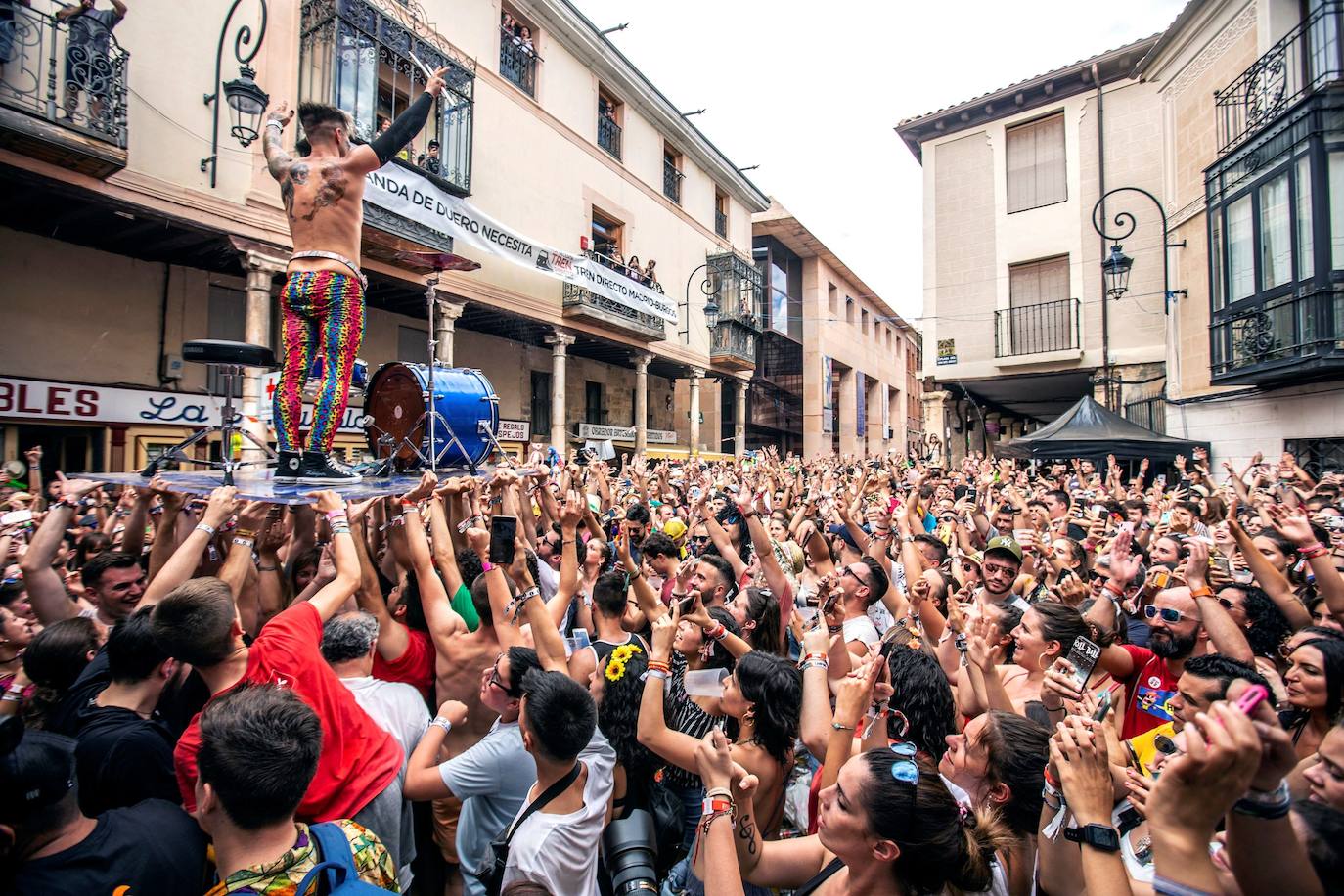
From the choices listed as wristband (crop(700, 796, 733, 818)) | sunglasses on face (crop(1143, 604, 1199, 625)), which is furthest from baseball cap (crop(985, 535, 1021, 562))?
wristband (crop(700, 796, 733, 818))

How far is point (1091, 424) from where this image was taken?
12.3 metres

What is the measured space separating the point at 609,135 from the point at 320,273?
1726 centimetres

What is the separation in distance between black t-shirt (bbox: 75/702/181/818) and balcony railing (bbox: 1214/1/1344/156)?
1386 cm

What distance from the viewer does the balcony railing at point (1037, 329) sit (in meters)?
16.9

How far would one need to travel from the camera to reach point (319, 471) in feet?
14.5

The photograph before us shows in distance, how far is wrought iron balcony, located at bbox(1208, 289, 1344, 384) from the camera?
8.91 m

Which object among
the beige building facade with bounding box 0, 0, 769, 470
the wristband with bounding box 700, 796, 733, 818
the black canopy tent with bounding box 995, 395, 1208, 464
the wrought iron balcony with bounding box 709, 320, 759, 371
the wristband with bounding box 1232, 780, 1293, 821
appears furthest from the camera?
the wrought iron balcony with bounding box 709, 320, 759, 371

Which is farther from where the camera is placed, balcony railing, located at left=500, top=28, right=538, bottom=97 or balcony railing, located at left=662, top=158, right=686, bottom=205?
balcony railing, located at left=662, top=158, right=686, bottom=205

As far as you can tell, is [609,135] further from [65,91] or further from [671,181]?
[65,91]

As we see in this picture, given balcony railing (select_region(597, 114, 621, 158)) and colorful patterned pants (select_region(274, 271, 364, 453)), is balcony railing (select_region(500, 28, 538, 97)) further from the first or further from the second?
colorful patterned pants (select_region(274, 271, 364, 453))

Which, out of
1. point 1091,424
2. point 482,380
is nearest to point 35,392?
point 482,380

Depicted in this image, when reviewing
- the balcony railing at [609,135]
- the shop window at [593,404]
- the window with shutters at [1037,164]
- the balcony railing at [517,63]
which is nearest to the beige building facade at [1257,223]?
the window with shutters at [1037,164]

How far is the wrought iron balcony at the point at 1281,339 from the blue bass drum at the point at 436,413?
10.7 m

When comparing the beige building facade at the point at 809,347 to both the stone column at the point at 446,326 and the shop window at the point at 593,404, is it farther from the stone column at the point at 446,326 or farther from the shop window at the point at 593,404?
the stone column at the point at 446,326
